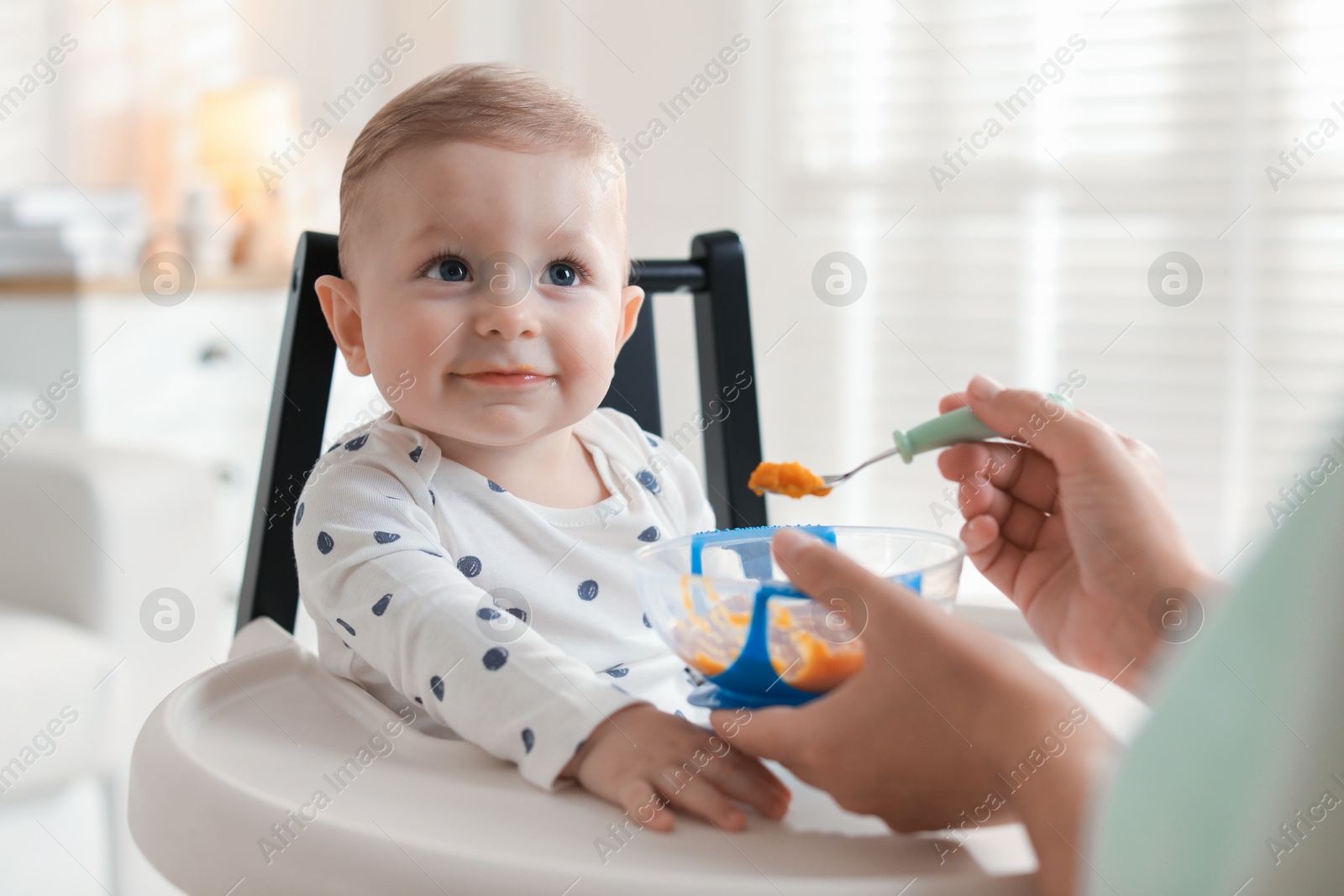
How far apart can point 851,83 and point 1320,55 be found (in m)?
1.00

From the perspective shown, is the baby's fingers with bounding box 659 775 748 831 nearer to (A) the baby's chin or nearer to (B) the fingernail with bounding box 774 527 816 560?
(B) the fingernail with bounding box 774 527 816 560

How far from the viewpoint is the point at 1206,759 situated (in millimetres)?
261

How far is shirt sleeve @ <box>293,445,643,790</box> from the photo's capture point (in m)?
0.55

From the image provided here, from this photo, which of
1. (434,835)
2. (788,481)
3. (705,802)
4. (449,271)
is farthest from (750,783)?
(449,271)

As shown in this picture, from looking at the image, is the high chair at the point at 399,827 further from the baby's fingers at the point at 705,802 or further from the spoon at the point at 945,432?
the spoon at the point at 945,432

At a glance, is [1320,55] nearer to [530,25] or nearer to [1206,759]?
[530,25]

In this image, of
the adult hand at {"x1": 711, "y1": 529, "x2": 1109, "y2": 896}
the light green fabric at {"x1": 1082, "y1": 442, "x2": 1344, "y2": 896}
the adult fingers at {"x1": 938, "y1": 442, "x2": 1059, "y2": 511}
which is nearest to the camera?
the light green fabric at {"x1": 1082, "y1": 442, "x2": 1344, "y2": 896}

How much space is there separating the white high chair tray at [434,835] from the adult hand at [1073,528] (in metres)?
0.28

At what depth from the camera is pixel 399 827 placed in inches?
19.0

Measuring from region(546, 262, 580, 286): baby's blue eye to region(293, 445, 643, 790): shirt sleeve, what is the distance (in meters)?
0.17

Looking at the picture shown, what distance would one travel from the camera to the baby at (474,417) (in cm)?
62

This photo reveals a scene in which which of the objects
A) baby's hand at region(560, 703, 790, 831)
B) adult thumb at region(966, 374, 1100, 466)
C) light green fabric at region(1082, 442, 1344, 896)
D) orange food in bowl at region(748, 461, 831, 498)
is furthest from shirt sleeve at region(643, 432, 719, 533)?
light green fabric at region(1082, 442, 1344, 896)

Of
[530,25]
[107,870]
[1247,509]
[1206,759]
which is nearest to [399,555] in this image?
[1206,759]

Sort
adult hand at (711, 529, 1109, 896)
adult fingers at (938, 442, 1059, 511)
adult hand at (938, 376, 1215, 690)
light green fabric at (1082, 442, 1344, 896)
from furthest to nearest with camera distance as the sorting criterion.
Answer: adult fingers at (938, 442, 1059, 511)
adult hand at (938, 376, 1215, 690)
adult hand at (711, 529, 1109, 896)
light green fabric at (1082, 442, 1344, 896)
